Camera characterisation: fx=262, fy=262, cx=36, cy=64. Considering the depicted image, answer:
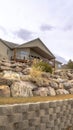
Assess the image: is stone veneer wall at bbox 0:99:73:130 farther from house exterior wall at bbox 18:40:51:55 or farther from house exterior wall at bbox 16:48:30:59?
house exterior wall at bbox 18:40:51:55

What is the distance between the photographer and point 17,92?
13281 millimetres

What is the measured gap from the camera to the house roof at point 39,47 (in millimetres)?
40303

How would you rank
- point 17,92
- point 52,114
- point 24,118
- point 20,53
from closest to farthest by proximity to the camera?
point 24,118 < point 52,114 < point 17,92 < point 20,53

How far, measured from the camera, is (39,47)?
138ft

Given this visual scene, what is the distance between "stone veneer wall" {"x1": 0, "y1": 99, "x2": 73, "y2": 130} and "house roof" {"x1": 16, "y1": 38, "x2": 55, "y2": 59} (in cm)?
2815

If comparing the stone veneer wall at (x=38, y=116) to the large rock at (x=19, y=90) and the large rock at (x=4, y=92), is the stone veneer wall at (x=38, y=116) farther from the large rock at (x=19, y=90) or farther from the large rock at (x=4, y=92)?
the large rock at (x=4, y=92)

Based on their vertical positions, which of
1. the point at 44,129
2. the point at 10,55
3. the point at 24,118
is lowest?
the point at 44,129

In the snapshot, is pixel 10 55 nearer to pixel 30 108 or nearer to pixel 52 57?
pixel 52 57

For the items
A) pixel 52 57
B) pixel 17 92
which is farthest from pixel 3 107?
pixel 52 57

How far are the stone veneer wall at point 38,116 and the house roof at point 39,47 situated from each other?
28.1 metres

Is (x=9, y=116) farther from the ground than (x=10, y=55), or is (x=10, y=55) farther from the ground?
(x=10, y=55)

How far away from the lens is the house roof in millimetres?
40303

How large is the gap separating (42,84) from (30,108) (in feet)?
26.7

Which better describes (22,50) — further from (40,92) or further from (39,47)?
(40,92)
